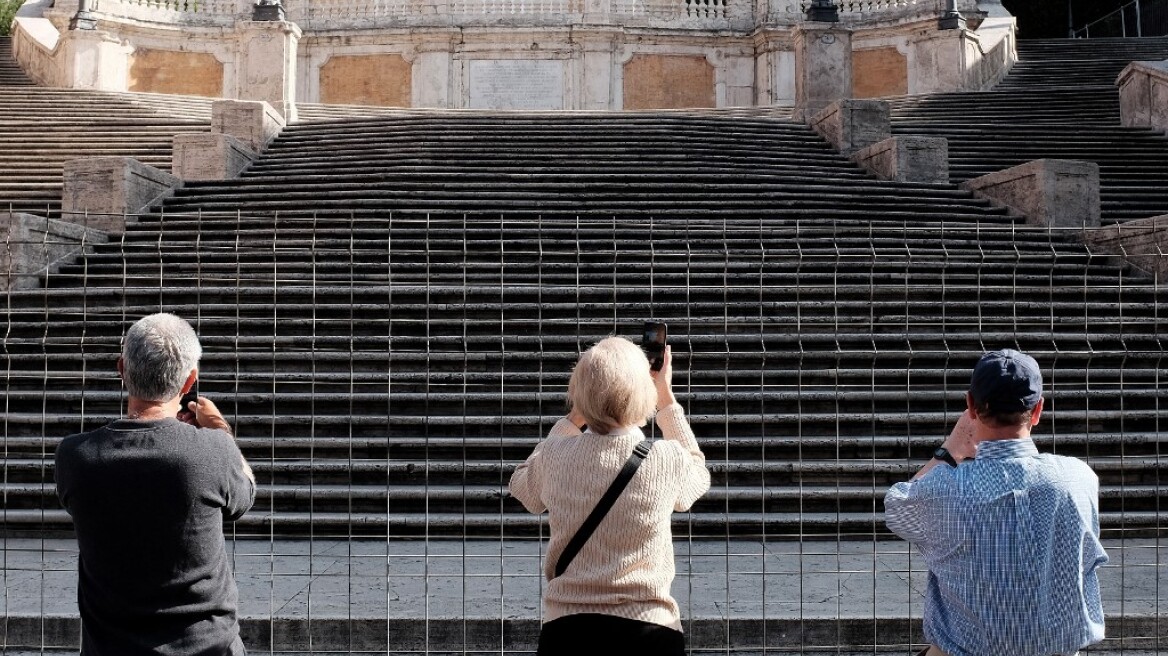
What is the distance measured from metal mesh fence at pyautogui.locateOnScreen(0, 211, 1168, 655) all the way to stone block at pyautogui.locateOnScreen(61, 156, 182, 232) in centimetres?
138

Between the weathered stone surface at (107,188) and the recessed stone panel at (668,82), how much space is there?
14.0 m

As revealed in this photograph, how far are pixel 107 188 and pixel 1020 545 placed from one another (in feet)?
37.2

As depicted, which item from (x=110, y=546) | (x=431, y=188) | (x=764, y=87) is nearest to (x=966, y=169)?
(x=431, y=188)

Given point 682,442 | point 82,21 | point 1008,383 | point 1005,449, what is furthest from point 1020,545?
point 82,21

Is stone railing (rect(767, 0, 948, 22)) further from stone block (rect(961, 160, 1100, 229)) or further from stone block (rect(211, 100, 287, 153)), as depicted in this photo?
stone block (rect(211, 100, 287, 153))

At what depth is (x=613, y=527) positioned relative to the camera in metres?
2.91

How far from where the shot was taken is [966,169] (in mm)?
14633

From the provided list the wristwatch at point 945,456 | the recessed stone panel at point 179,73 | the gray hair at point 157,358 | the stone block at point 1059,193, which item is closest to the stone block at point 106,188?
the stone block at point 1059,193

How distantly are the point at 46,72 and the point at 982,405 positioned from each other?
24.0 metres

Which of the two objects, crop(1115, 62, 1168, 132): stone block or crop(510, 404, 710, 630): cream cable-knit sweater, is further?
crop(1115, 62, 1168, 132): stone block

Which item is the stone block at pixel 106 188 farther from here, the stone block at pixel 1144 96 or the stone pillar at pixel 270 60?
the stone block at pixel 1144 96

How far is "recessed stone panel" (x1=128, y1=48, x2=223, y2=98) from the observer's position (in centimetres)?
2511

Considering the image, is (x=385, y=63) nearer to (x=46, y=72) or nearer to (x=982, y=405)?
(x=46, y=72)

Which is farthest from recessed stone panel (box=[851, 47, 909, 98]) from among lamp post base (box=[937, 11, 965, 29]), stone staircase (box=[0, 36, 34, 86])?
stone staircase (box=[0, 36, 34, 86])
